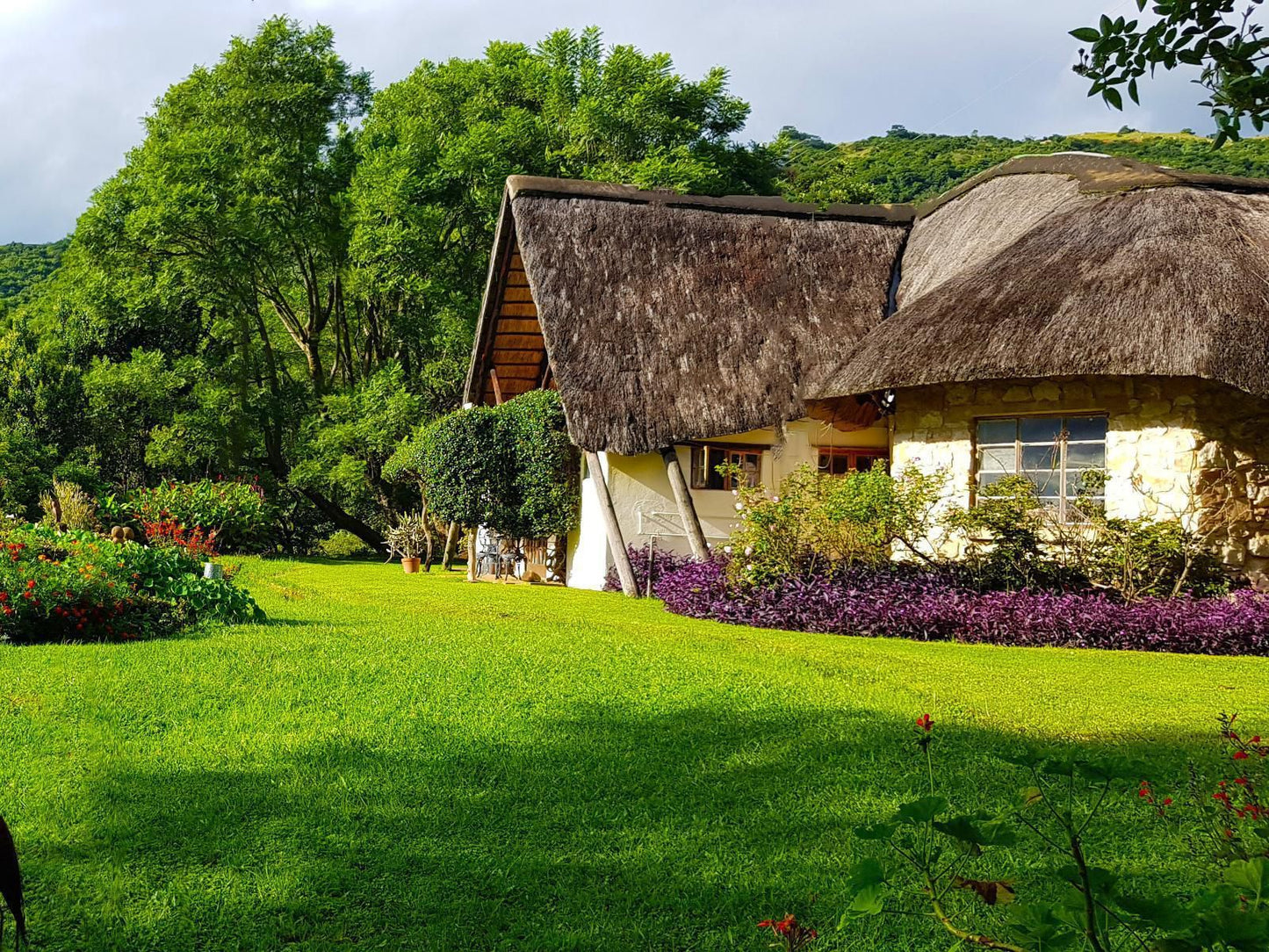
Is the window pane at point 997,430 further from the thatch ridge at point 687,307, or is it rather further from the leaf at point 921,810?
the leaf at point 921,810

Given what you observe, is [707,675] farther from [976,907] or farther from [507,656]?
[976,907]

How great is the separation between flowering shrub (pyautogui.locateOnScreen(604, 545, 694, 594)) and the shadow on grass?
846 cm

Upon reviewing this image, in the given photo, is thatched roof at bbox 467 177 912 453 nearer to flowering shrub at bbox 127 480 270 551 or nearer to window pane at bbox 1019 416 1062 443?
window pane at bbox 1019 416 1062 443

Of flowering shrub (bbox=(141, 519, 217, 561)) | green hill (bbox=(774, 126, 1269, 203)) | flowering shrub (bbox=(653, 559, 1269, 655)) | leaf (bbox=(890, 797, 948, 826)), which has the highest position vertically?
green hill (bbox=(774, 126, 1269, 203))

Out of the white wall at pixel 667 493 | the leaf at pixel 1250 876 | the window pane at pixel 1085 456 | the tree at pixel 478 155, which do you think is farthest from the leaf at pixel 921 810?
the tree at pixel 478 155

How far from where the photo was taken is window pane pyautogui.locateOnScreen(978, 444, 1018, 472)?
12.0 m

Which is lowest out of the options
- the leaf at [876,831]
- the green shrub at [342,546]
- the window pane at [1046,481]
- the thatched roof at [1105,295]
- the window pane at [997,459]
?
the green shrub at [342,546]

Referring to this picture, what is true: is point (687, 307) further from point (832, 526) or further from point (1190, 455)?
point (1190, 455)

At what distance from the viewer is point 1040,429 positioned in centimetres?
1188

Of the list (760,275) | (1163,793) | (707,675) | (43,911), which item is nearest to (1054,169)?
(760,275)

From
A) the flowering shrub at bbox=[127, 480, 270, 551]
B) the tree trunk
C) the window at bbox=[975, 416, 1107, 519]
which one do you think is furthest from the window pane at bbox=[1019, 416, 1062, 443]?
the tree trunk

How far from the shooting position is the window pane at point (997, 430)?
39.6ft

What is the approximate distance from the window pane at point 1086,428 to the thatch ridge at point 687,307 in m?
3.40

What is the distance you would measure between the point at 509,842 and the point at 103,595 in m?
5.66
